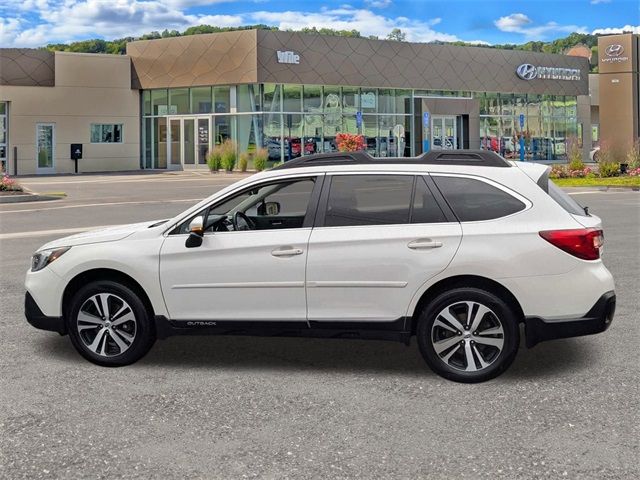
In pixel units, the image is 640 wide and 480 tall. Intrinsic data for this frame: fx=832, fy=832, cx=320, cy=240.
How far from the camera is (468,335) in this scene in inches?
228

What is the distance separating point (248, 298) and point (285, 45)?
131ft

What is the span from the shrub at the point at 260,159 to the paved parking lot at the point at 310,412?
3426cm

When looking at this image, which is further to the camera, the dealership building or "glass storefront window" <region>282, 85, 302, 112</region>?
"glass storefront window" <region>282, 85, 302, 112</region>

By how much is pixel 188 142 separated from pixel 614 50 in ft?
97.9

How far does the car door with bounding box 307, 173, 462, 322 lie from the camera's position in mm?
5848

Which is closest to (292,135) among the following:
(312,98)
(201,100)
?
(312,98)

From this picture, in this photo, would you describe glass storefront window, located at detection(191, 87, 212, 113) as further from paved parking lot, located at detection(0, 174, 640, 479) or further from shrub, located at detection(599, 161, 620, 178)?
paved parking lot, located at detection(0, 174, 640, 479)

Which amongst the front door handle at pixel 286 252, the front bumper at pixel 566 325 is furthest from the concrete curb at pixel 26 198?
the front bumper at pixel 566 325

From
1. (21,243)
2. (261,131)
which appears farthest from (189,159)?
(21,243)

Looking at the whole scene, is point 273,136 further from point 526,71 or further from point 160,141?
point 526,71

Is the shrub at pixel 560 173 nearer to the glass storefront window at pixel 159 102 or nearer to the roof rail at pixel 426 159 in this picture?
the glass storefront window at pixel 159 102

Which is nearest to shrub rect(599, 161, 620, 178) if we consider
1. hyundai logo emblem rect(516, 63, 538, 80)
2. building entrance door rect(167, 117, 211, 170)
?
hyundai logo emblem rect(516, 63, 538, 80)

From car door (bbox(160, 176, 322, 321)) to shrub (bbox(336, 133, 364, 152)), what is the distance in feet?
118

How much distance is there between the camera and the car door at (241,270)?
237 inches
